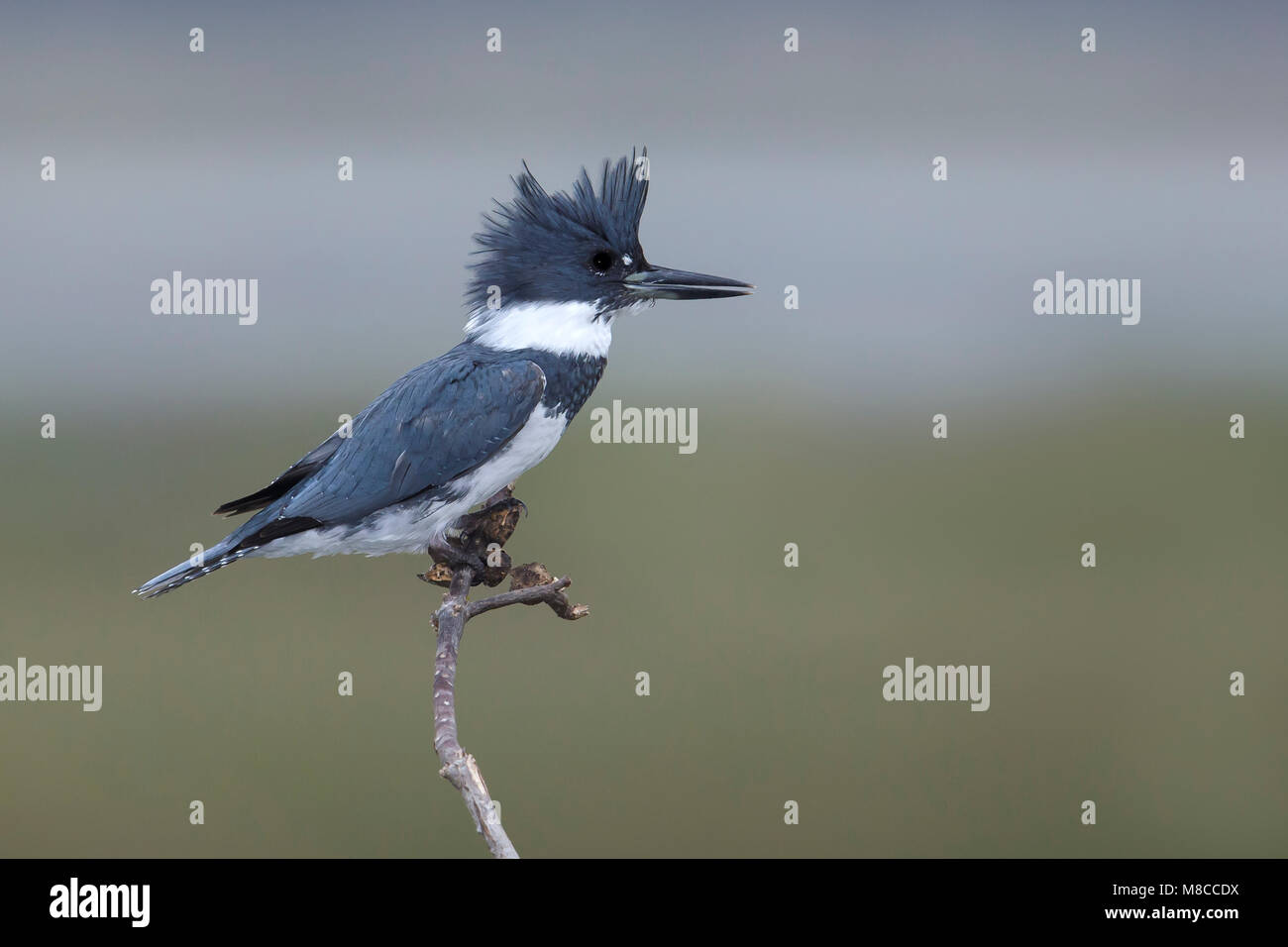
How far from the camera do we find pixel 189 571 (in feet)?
10.5

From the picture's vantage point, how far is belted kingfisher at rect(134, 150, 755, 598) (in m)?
3.33

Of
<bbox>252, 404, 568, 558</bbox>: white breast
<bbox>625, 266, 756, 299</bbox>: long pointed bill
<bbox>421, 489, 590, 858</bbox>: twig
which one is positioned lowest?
<bbox>421, 489, 590, 858</bbox>: twig

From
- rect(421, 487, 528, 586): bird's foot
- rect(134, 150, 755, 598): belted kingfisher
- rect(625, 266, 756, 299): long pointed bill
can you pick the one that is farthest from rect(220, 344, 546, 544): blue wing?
rect(625, 266, 756, 299): long pointed bill

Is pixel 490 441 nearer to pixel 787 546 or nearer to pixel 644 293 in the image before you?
pixel 644 293

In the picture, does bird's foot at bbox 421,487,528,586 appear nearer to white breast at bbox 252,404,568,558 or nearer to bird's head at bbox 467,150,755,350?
white breast at bbox 252,404,568,558

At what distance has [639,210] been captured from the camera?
11.2ft

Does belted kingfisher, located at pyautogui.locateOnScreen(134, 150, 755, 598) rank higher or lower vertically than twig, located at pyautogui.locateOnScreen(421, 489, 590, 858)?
higher

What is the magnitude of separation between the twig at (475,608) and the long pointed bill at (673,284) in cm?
77

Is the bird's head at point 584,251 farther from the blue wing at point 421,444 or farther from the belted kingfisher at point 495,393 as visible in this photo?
the blue wing at point 421,444

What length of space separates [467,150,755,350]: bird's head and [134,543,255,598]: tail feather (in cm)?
108

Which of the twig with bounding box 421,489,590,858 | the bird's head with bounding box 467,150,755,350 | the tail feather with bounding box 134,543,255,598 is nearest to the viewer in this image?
the twig with bounding box 421,489,590,858

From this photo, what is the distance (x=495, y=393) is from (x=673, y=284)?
608mm

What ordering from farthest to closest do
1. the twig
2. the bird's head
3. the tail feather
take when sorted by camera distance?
the bird's head, the tail feather, the twig
